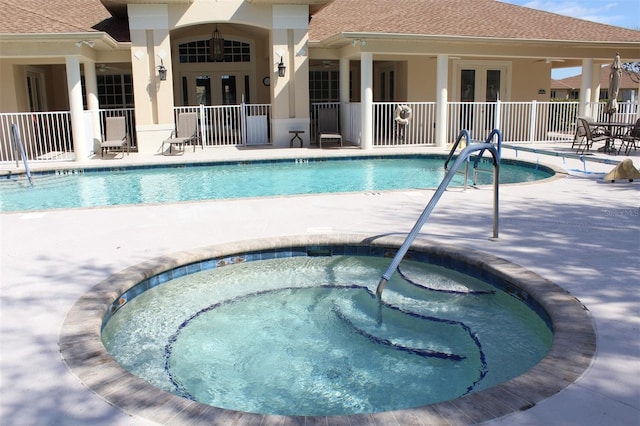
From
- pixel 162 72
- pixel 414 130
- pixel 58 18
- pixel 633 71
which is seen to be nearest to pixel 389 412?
pixel 162 72

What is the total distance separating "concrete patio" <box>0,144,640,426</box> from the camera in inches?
114

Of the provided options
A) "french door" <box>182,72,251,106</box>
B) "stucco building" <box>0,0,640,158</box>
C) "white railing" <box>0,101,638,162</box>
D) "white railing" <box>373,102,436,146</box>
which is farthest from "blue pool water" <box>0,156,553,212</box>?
"french door" <box>182,72,251,106</box>

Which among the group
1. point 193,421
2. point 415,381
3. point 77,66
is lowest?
point 415,381

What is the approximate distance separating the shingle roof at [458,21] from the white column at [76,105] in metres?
6.77

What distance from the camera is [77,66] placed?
527 inches

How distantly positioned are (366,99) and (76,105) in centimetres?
736

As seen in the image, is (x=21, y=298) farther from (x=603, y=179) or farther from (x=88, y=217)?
(x=603, y=179)

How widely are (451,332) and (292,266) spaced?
78.6 inches

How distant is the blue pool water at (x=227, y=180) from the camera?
33.6ft

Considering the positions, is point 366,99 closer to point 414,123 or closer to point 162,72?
point 414,123

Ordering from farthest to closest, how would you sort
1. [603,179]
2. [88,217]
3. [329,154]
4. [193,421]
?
[329,154] < [603,179] < [88,217] < [193,421]

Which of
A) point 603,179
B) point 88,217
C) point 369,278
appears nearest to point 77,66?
point 88,217

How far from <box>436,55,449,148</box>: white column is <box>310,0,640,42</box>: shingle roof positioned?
2.73 ft

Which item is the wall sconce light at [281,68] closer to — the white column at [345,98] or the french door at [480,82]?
the white column at [345,98]
